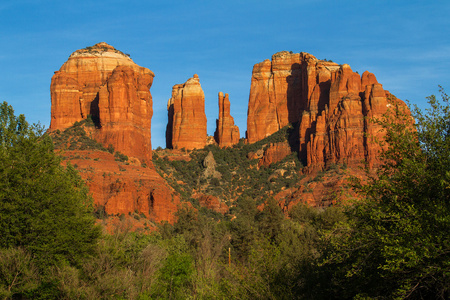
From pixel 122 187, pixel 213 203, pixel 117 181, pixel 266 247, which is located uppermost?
pixel 117 181

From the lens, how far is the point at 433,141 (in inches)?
877

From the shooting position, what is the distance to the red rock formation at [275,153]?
4985 inches

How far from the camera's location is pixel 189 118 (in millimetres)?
135500

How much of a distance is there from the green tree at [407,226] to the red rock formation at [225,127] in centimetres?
11509

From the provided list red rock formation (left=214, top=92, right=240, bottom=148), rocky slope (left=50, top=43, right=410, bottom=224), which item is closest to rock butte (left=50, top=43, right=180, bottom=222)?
rocky slope (left=50, top=43, right=410, bottom=224)

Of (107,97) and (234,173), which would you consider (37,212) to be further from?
(234,173)

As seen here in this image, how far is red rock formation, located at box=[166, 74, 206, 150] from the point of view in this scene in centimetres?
13488

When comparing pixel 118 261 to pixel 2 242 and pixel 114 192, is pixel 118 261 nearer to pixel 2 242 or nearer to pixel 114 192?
pixel 2 242

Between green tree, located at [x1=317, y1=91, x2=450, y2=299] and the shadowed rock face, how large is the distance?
7001 centimetres

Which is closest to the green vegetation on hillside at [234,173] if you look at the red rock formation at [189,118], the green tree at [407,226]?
the red rock formation at [189,118]

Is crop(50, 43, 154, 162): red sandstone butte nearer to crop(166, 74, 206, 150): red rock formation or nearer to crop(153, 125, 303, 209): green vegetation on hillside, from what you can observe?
crop(153, 125, 303, 209): green vegetation on hillside

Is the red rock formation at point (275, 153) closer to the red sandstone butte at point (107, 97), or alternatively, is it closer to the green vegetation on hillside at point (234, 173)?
the green vegetation on hillside at point (234, 173)

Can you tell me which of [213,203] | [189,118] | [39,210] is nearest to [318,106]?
[189,118]

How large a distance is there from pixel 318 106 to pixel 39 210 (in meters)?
93.2
